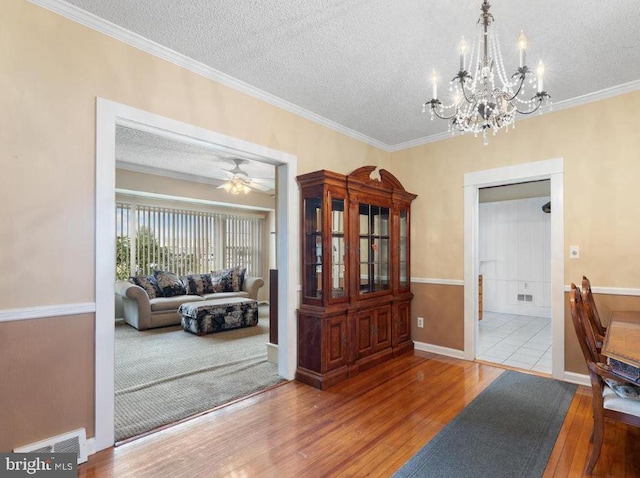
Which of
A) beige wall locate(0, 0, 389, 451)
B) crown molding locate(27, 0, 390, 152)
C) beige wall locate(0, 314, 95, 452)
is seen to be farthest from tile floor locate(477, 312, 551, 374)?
beige wall locate(0, 0, 389, 451)

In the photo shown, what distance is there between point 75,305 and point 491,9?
313 centimetres

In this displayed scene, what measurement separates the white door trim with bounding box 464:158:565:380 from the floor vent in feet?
12.2

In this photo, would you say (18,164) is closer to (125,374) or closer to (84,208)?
(84,208)

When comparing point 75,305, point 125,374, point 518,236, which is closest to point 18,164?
point 75,305

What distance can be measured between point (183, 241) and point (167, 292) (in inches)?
53.1

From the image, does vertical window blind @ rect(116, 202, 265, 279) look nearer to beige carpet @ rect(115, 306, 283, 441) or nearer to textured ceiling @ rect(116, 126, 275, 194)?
textured ceiling @ rect(116, 126, 275, 194)

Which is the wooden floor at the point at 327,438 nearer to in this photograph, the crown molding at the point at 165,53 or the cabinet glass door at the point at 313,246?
the cabinet glass door at the point at 313,246

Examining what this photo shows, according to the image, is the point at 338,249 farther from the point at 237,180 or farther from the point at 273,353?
the point at 237,180

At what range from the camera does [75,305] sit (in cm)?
208

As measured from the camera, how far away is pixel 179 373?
354 centimetres

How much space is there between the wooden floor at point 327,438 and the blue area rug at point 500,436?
72 mm

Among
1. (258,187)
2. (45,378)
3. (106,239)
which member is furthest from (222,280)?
(45,378)

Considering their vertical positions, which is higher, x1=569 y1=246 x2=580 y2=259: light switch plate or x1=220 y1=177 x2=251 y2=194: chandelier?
x1=220 y1=177 x2=251 y2=194: chandelier

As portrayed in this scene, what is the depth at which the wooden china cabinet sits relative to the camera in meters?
3.23
